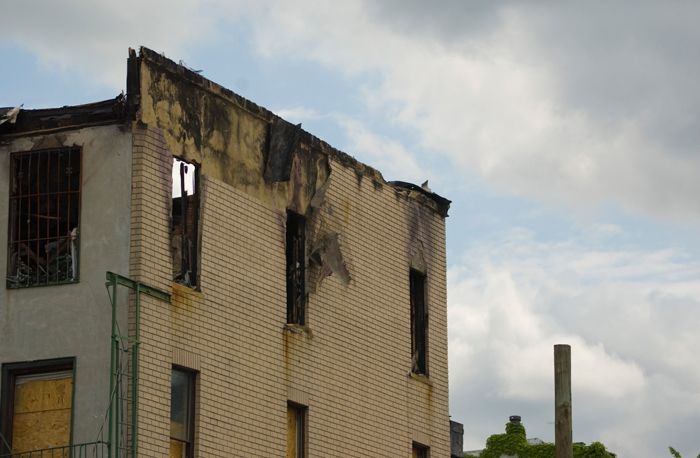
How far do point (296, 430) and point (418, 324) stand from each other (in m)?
4.45

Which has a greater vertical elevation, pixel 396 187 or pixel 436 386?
pixel 396 187

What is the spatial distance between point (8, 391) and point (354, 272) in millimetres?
6780

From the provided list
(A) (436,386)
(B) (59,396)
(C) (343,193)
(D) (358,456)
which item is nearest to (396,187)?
(C) (343,193)

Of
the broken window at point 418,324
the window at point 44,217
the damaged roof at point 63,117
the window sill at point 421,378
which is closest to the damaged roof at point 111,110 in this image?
the damaged roof at point 63,117

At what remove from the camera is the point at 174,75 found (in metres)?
16.9

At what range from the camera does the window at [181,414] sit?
15.9 metres

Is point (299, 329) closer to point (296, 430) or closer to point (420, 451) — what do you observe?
point (296, 430)

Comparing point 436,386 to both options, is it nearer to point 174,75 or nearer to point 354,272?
point 354,272

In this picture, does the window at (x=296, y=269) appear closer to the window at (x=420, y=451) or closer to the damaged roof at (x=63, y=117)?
the damaged roof at (x=63, y=117)

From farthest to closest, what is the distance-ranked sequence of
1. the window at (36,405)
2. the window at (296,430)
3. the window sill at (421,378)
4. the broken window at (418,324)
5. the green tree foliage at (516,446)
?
the green tree foliage at (516,446) → the broken window at (418,324) → the window sill at (421,378) → the window at (296,430) → the window at (36,405)

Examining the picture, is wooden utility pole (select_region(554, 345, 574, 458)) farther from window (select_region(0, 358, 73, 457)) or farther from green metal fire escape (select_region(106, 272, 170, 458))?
window (select_region(0, 358, 73, 457))

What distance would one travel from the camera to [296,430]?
60.2 ft

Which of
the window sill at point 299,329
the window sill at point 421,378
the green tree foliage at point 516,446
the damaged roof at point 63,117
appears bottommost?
the window sill at point 421,378

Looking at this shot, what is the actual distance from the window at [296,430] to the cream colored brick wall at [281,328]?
0.45 ft
